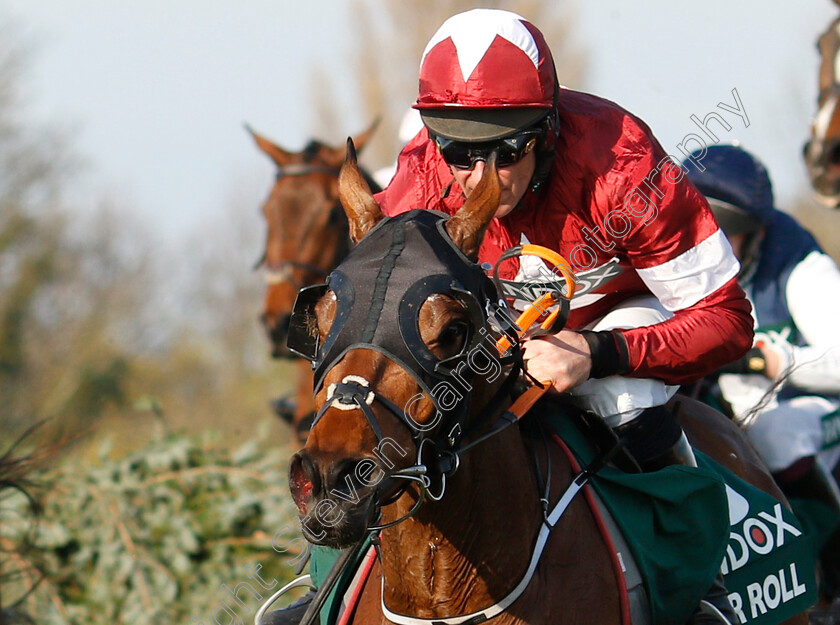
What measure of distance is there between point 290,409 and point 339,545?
263 inches

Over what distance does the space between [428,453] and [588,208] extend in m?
1.00

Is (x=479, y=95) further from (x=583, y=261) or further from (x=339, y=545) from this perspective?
(x=339, y=545)

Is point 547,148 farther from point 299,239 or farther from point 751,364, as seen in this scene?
point 299,239

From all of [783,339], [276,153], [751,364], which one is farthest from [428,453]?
[276,153]

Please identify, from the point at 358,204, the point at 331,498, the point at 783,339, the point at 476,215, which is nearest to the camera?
the point at 331,498

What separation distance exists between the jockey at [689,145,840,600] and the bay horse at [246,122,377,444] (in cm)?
331

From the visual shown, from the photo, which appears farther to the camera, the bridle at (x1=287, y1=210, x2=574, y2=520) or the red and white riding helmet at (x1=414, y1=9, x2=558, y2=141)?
the red and white riding helmet at (x1=414, y1=9, x2=558, y2=141)

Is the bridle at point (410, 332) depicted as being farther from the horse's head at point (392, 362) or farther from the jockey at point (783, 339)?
the jockey at point (783, 339)

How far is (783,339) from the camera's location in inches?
194

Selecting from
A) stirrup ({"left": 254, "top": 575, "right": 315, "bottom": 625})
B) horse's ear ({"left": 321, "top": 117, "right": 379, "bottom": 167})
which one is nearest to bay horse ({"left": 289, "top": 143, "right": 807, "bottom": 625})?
stirrup ({"left": 254, "top": 575, "right": 315, "bottom": 625})

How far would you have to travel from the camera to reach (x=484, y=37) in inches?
112

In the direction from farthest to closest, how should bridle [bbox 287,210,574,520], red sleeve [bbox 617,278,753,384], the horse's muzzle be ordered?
red sleeve [bbox 617,278,753,384] → bridle [bbox 287,210,574,520] → the horse's muzzle

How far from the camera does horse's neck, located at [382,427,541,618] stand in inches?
101

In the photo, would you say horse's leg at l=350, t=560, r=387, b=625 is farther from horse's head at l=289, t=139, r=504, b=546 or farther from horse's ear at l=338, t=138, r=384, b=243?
horse's ear at l=338, t=138, r=384, b=243
